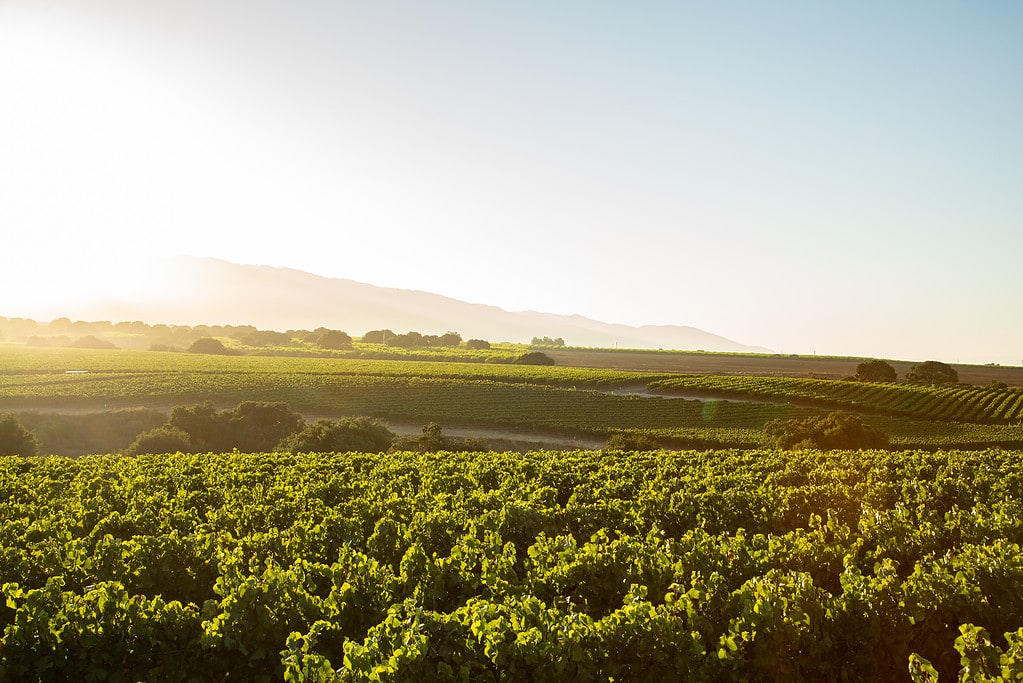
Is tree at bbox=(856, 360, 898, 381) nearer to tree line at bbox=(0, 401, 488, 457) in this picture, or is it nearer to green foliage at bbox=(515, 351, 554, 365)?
green foliage at bbox=(515, 351, 554, 365)

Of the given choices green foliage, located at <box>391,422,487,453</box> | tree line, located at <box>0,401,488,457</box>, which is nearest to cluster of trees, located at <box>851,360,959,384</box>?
tree line, located at <box>0,401,488,457</box>

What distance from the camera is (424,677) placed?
7555mm

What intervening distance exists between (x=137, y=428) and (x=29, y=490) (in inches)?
1415

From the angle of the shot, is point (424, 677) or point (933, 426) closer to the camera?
point (424, 677)

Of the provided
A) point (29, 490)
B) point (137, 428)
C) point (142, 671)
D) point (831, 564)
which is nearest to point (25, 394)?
point (137, 428)

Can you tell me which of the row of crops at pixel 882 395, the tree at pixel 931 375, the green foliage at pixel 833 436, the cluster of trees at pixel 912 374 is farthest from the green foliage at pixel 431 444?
the tree at pixel 931 375

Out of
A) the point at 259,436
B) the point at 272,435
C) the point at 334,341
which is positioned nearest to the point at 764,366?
the point at 334,341

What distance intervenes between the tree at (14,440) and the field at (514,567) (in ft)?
64.7

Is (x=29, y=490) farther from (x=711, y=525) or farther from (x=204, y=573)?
(x=711, y=525)

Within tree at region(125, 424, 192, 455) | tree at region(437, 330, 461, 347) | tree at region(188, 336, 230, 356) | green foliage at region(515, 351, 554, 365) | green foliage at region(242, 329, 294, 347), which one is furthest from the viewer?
tree at region(437, 330, 461, 347)

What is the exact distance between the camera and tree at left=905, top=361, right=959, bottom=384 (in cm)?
9175

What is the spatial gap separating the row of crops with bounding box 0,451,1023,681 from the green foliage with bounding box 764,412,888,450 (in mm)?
20626

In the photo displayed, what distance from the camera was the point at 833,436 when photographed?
3816 centimetres

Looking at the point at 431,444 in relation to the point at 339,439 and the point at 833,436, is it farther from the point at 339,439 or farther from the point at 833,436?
the point at 833,436
